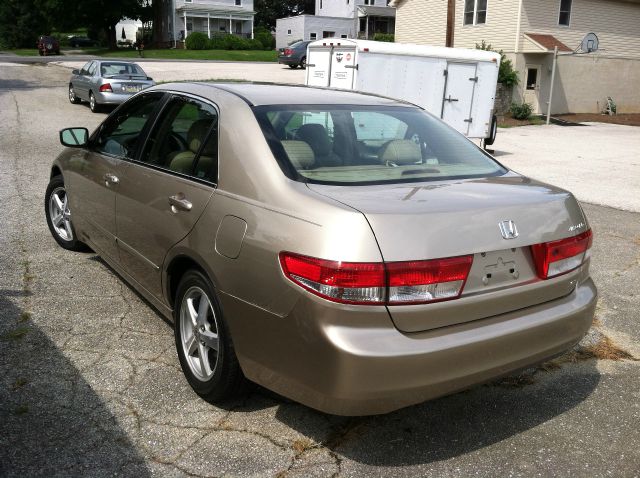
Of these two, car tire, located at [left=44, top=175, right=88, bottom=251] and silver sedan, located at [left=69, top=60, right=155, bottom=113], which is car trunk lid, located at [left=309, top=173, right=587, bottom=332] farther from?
silver sedan, located at [left=69, top=60, right=155, bottom=113]

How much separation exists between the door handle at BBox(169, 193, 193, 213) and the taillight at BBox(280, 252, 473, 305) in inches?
35.8

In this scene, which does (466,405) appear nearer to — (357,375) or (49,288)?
(357,375)

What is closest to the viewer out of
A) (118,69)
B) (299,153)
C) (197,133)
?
(299,153)

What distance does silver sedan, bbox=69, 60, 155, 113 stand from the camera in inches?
686

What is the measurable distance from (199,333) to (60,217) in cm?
308

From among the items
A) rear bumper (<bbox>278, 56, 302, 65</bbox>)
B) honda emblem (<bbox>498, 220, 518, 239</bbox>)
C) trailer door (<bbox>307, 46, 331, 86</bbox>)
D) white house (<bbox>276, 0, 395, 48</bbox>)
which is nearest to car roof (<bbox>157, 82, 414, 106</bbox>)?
honda emblem (<bbox>498, 220, 518, 239</bbox>)

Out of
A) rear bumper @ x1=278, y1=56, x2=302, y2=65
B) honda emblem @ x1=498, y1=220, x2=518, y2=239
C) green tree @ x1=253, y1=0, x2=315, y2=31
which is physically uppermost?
green tree @ x1=253, y1=0, x2=315, y2=31

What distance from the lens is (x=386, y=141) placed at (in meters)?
3.59

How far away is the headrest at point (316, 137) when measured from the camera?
3.27 metres

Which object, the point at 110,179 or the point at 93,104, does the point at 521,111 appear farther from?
the point at 110,179

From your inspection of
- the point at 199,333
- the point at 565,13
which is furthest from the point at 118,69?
the point at 565,13

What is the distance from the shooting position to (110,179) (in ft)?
14.0

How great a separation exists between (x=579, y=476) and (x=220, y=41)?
176 feet

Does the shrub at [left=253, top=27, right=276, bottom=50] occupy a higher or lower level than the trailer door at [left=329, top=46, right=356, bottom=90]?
higher
